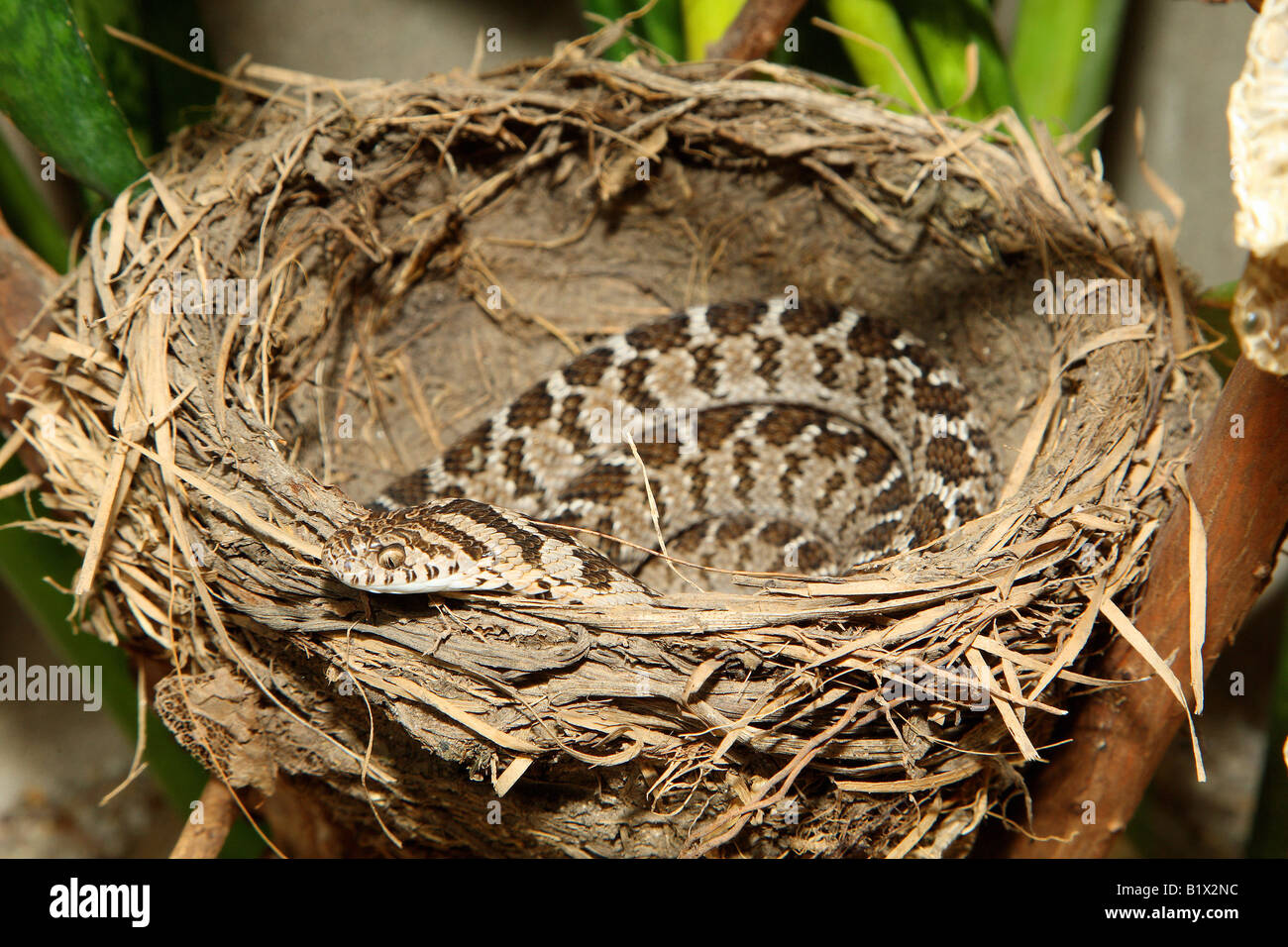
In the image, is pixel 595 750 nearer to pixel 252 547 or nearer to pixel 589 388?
pixel 252 547

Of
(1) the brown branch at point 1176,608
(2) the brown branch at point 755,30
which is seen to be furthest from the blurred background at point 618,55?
(1) the brown branch at point 1176,608

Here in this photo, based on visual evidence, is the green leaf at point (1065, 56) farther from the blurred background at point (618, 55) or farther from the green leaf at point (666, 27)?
the green leaf at point (666, 27)

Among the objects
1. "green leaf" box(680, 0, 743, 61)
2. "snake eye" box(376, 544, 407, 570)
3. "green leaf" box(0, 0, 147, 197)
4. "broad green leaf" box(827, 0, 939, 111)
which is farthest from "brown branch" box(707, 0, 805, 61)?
"snake eye" box(376, 544, 407, 570)


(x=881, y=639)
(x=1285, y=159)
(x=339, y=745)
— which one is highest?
(x=1285, y=159)

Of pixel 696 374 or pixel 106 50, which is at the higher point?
pixel 106 50

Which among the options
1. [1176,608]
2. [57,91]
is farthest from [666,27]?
[1176,608]

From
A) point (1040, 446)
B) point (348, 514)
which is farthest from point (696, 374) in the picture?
point (348, 514)

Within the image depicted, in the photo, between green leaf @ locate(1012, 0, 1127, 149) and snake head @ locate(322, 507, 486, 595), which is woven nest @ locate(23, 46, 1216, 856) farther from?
green leaf @ locate(1012, 0, 1127, 149)
